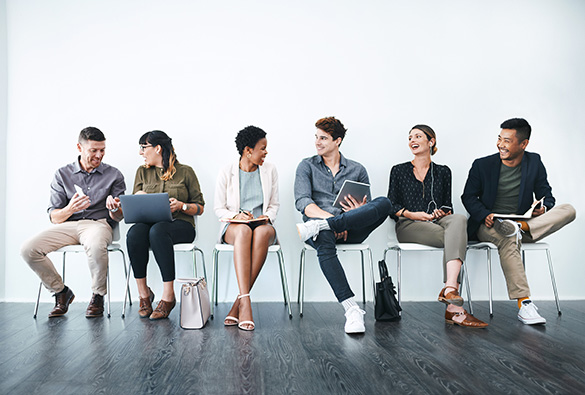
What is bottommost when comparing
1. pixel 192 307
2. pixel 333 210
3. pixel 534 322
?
pixel 534 322

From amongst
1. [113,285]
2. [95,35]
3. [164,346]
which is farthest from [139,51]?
[164,346]

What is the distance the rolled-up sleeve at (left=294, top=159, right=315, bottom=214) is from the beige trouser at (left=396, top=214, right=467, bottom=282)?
690 millimetres

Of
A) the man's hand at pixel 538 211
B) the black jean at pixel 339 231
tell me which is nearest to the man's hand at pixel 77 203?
the black jean at pixel 339 231

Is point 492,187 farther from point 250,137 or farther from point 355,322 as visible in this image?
point 250,137

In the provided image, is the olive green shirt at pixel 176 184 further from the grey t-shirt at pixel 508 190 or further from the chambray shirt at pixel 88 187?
the grey t-shirt at pixel 508 190

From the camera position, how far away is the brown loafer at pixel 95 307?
290cm

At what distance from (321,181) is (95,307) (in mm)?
1685

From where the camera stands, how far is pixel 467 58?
149 inches

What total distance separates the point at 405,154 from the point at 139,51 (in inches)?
89.7

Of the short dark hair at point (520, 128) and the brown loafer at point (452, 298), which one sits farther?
the short dark hair at point (520, 128)

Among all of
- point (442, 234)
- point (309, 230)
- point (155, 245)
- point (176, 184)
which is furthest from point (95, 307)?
point (442, 234)

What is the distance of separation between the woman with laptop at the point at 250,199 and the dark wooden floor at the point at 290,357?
0.47 meters

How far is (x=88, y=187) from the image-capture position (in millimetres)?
3207

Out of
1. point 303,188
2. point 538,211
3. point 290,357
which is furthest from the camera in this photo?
point 303,188
